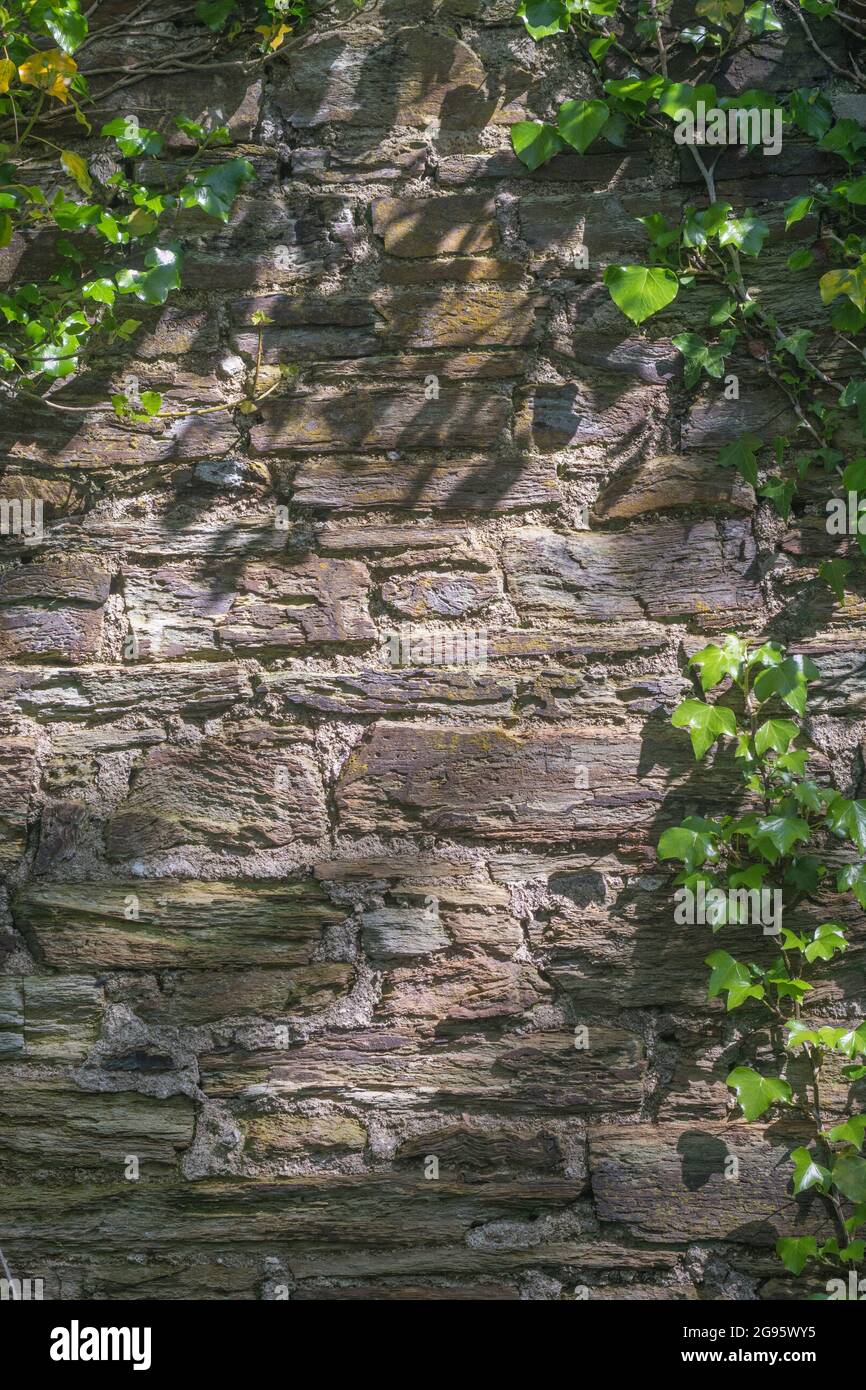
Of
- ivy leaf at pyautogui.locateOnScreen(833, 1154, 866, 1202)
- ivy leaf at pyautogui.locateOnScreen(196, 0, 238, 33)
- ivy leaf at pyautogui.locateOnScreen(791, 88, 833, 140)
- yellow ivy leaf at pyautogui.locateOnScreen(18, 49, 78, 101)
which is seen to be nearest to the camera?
ivy leaf at pyautogui.locateOnScreen(833, 1154, 866, 1202)

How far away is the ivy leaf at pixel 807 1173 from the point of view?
1.91 metres

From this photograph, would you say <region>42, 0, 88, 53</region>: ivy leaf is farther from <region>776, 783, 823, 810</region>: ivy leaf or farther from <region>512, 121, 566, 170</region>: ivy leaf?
<region>776, 783, 823, 810</region>: ivy leaf

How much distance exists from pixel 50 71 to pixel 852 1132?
250 cm

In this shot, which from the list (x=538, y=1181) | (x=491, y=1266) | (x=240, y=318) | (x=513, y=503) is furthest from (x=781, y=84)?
(x=491, y=1266)

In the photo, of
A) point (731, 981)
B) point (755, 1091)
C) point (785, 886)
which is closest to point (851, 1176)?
point (755, 1091)

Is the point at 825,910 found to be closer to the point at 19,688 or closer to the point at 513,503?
the point at 513,503

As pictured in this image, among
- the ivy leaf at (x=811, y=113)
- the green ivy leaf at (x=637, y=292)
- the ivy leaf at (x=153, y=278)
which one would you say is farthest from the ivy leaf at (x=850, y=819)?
the ivy leaf at (x=153, y=278)

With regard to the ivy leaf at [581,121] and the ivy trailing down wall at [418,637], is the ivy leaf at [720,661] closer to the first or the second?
the ivy trailing down wall at [418,637]

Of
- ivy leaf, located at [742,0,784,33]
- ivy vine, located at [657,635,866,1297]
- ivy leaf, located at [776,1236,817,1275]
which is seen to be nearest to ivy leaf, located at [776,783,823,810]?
ivy vine, located at [657,635,866,1297]

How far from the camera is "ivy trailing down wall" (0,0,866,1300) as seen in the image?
1.99m

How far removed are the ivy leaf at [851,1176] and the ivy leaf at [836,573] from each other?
105 cm

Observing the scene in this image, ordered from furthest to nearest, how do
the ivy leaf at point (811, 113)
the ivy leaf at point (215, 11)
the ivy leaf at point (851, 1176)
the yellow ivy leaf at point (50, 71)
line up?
the ivy leaf at point (215, 11), the ivy leaf at point (811, 113), the yellow ivy leaf at point (50, 71), the ivy leaf at point (851, 1176)

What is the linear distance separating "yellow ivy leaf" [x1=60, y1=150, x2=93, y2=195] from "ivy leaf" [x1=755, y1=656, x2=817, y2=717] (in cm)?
165

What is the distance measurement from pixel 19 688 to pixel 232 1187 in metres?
1.07
